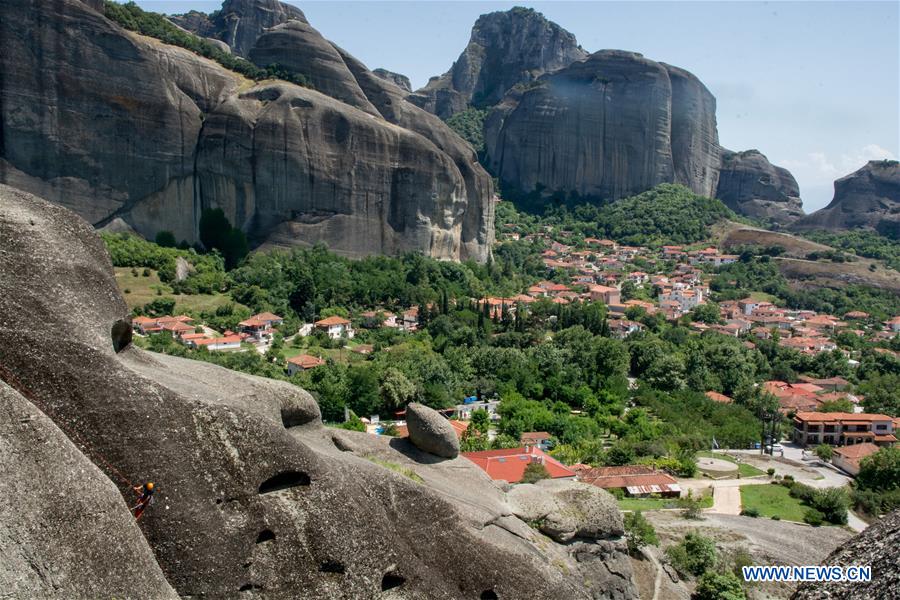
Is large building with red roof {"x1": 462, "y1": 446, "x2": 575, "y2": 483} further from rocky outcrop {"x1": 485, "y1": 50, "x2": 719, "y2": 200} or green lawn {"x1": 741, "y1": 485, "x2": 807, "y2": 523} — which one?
rocky outcrop {"x1": 485, "y1": 50, "x2": 719, "y2": 200}

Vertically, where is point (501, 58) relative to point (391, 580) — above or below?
above

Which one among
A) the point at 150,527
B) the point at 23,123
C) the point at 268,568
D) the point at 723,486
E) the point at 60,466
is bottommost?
the point at 723,486

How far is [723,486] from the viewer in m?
26.7

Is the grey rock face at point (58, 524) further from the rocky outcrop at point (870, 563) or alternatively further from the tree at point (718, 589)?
the tree at point (718, 589)

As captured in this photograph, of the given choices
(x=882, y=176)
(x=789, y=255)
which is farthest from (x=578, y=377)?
(x=882, y=176)

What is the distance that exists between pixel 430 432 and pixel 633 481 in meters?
15.3

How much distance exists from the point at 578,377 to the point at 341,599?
31.1m

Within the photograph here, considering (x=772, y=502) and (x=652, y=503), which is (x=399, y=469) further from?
(x=772, y=502)

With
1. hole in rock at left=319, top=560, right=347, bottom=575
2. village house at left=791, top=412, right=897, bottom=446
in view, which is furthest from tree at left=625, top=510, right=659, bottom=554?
village house at left=791, top=412, right=897, bottom=446

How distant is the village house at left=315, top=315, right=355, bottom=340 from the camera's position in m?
43.5

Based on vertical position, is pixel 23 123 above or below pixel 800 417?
above

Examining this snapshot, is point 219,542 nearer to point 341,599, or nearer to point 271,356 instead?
point 341,599

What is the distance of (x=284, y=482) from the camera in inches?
313

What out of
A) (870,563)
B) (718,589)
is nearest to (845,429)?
(718,589)
